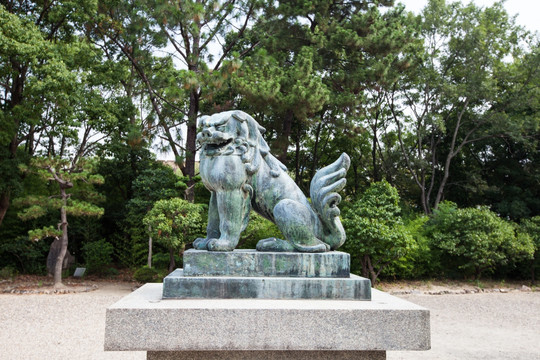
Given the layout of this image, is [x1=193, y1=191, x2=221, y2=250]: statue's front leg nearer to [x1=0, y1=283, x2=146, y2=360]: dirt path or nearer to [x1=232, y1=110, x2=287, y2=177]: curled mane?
[x1=232, y1=110, x2=287, y2=177]: curled mane

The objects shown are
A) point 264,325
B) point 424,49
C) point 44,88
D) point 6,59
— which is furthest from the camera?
point 424,49

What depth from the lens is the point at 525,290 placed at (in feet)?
41.8

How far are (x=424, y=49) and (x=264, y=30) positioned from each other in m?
7.21

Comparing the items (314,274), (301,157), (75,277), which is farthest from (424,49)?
(314,274)

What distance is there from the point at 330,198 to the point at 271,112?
9.38 meters

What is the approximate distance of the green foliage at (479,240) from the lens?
1240 cm

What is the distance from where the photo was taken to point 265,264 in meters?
2.89

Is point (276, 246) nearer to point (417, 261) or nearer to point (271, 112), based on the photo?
point (271, 112)

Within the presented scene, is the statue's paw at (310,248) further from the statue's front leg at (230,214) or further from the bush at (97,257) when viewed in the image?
the bush at (97,257)

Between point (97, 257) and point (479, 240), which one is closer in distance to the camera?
point (479, 240)

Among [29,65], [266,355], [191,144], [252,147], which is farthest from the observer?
[191,144]

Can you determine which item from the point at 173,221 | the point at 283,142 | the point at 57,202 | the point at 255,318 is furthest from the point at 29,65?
the point at 255,318

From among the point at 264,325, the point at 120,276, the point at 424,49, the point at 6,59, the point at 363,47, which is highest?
the point at 424,49

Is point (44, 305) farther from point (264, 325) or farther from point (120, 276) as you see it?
point (264, 325)
